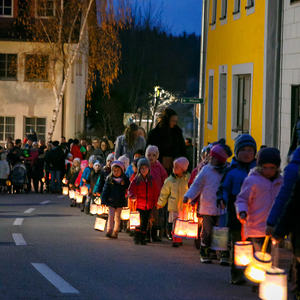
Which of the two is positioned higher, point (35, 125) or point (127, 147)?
point (35, 125)

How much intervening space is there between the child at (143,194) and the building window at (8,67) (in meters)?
31.5

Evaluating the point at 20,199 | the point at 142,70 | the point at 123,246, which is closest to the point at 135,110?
the point at 142,70

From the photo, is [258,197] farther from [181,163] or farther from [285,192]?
[181,163]

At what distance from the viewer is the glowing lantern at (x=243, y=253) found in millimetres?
9668

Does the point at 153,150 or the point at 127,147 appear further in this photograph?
the point at 127,147

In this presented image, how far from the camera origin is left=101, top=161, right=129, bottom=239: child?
15.8 m

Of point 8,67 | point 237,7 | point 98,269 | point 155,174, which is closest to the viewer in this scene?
point 98,269

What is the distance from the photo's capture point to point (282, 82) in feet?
62.0

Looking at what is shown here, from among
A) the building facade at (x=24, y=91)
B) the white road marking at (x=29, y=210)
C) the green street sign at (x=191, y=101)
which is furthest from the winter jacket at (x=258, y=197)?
the building facade at (x=24, y=91)

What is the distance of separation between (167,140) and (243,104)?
6.52 meters

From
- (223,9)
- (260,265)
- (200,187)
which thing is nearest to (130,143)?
(200,187)

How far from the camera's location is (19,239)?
50.1 ft

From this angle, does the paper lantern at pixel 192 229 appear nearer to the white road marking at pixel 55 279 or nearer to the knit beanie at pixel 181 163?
the knit beanie at pixel 181 163

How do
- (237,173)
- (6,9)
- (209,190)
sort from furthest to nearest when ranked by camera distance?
1. (6,9)
2. (209,190)
3. (237,173)
